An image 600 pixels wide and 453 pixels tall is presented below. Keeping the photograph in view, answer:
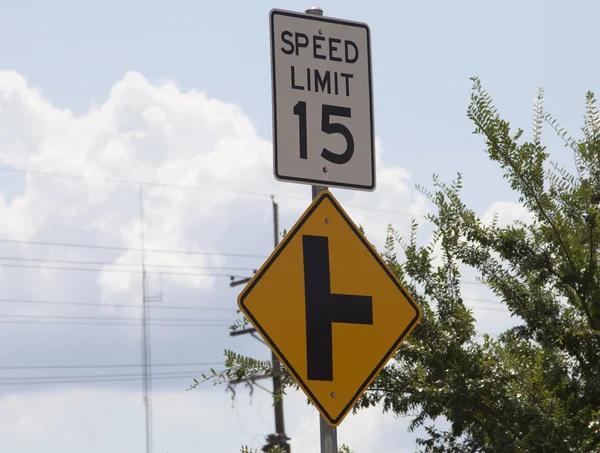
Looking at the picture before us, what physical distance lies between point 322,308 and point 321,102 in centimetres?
108

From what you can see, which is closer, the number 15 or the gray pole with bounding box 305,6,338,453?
the gray pole with bounding box 305,6,338,453

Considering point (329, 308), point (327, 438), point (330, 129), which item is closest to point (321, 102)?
point (330, 129)

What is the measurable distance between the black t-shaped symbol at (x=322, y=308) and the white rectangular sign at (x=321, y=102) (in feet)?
1.25

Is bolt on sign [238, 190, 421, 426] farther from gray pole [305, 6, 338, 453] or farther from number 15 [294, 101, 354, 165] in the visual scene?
number 15 [294, 101, 354, 165]

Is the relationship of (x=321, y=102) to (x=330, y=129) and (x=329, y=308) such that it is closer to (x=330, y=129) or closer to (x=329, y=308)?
(x=330, y=129)

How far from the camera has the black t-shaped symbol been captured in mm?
4320

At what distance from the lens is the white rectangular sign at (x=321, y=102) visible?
462 cm

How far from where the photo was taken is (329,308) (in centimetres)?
442

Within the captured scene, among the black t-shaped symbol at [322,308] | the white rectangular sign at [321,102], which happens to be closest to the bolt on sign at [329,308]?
the black t-shaped symbol at [322,308]

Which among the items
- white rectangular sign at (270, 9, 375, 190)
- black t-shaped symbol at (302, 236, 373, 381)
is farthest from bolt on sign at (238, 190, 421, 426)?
white rectangular sign at (270, 9, 375, 190)

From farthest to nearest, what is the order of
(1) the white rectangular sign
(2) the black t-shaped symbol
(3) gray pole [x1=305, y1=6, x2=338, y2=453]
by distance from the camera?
(1) the white rectangular sign → (2) the black t-shaped symbol → (3) gray pole [x1=305, y1=6, x2=338, y2=453]

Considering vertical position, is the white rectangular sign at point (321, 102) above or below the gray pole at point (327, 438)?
above

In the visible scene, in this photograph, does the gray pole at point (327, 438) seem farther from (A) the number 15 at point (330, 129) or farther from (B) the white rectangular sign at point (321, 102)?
(A) the number 15 at point (330, 129)

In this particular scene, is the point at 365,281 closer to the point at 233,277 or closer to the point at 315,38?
the point at 315,38
